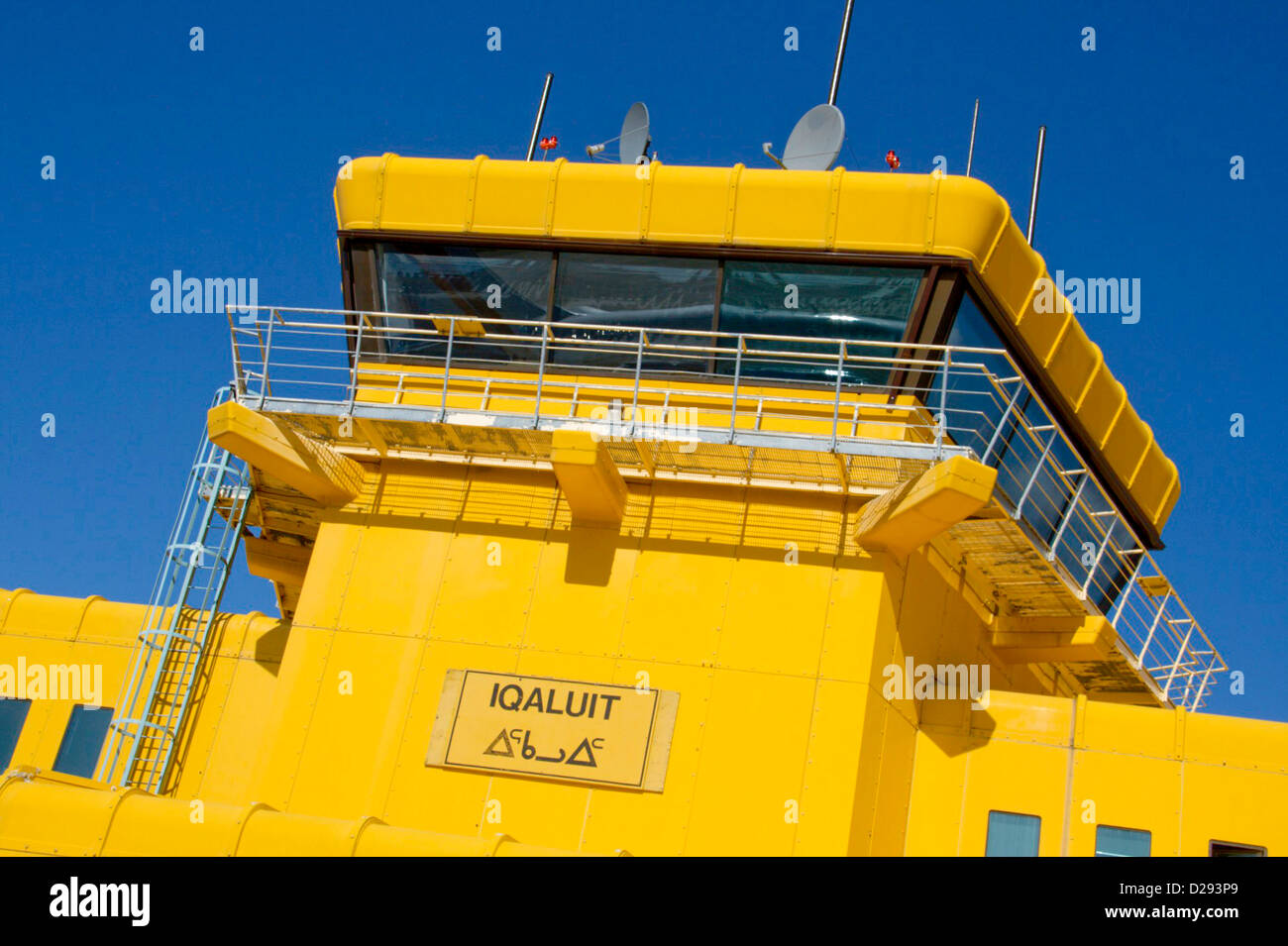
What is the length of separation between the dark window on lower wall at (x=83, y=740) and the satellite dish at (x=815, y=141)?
12.9 metres

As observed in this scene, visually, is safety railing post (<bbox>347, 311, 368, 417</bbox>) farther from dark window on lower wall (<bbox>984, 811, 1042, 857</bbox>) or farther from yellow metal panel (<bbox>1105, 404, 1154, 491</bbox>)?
yellow metal panel (<bbox>1105, 404, 1154, 491</bbox>)

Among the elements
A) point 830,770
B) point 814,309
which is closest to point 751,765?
point 830,770

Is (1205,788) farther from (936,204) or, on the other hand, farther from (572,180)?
(572,180)

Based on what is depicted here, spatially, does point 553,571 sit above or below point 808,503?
below

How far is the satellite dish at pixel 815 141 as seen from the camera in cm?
1731

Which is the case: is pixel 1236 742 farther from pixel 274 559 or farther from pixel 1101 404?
pixel 274 559

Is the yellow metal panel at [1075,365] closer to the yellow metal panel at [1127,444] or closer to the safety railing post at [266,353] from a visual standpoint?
the yellow metal panel at [1127,444]

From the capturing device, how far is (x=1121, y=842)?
14.4 m

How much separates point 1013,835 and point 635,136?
11.1 meters

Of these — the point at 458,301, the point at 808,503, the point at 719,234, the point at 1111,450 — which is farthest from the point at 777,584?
the point at 1111,450

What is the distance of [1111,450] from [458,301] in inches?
410

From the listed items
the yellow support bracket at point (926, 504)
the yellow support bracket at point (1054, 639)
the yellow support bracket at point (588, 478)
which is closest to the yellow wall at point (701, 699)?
the yellow support bracket at point (588, 478)
